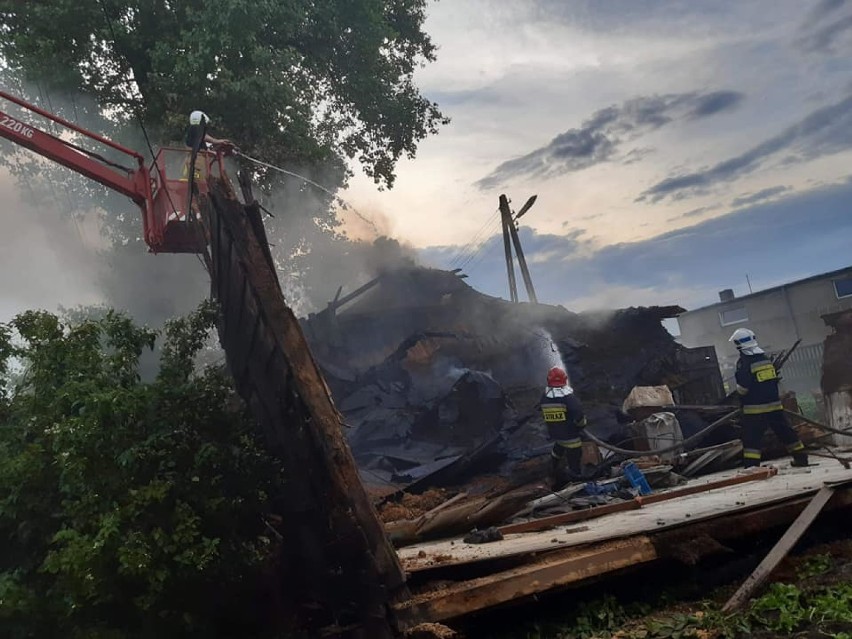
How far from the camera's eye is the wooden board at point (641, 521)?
4.23 m

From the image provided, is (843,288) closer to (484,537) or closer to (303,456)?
(484,537)

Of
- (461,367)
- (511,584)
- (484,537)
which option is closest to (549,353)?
(461,367)

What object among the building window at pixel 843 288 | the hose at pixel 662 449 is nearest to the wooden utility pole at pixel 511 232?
the hose at pixel 662 449

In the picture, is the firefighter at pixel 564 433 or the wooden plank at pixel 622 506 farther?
the firefighter at pixel 564 433

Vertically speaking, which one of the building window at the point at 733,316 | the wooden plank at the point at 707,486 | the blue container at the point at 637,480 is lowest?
the wooden plank at the point at 707,486

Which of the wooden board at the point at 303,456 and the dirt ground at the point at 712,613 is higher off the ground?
the wooden board at the point at 303,456

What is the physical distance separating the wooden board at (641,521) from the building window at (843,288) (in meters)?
24.2

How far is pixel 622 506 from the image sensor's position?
5.70 metres

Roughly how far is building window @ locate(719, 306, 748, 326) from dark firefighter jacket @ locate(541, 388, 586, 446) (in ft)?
86.7

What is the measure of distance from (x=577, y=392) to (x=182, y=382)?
807 cm

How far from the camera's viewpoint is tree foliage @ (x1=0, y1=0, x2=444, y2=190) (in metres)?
11.8

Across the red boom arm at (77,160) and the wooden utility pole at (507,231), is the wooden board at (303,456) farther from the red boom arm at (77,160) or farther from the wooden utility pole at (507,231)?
the wooden utility pole at (507,231)

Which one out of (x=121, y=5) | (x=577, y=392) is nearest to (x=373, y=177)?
(x=121, y=5)

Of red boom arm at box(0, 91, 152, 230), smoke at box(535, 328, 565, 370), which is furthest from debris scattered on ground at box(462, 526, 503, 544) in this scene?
smoke at box(535, 328, 565, 370)
